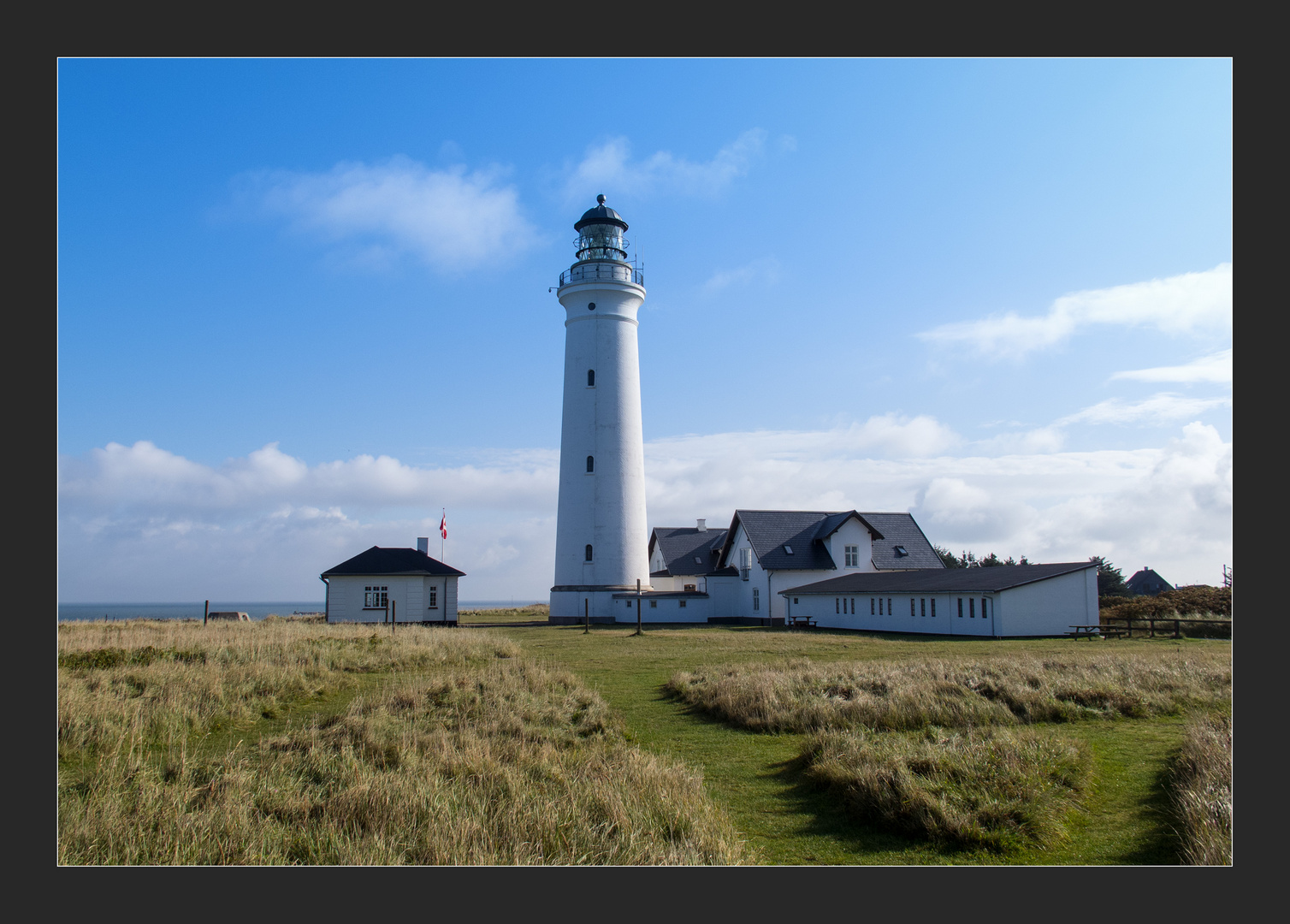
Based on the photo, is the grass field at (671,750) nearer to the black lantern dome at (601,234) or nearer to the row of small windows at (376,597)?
the row of small windows at (376,597)

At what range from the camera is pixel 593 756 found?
10086mm

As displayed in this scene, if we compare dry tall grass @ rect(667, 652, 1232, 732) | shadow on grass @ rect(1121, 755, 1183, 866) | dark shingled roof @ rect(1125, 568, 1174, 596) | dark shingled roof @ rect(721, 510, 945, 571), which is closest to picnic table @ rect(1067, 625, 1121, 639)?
dry tall grass @ rect(667, 652, 1232, 732)

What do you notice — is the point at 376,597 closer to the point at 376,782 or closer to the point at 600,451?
the point at 600,451

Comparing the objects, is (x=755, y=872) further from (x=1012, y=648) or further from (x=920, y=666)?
(x=1012, y=648)

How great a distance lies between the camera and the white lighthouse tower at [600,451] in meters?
43.3

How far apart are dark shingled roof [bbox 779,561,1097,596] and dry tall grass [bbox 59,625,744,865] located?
881 inches

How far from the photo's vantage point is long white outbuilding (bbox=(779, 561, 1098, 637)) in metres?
32.0

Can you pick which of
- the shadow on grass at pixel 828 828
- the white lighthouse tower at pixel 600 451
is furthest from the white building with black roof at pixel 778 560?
the shadow on grass at pixel 828 828

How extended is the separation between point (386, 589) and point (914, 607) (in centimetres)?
2497

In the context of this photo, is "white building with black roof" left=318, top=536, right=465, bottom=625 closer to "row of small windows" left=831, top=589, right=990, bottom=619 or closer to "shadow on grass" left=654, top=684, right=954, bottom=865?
"row of small windows" left=831, top=589, right=990, bottom=619

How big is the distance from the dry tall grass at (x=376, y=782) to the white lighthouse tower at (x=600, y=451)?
88.2 feet

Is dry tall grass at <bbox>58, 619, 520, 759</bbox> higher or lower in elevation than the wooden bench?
higher

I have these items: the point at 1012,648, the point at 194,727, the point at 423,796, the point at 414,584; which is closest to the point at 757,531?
the point at 414,584

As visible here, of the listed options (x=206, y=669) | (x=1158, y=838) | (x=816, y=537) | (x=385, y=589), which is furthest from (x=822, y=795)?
(x=816, y=537)
